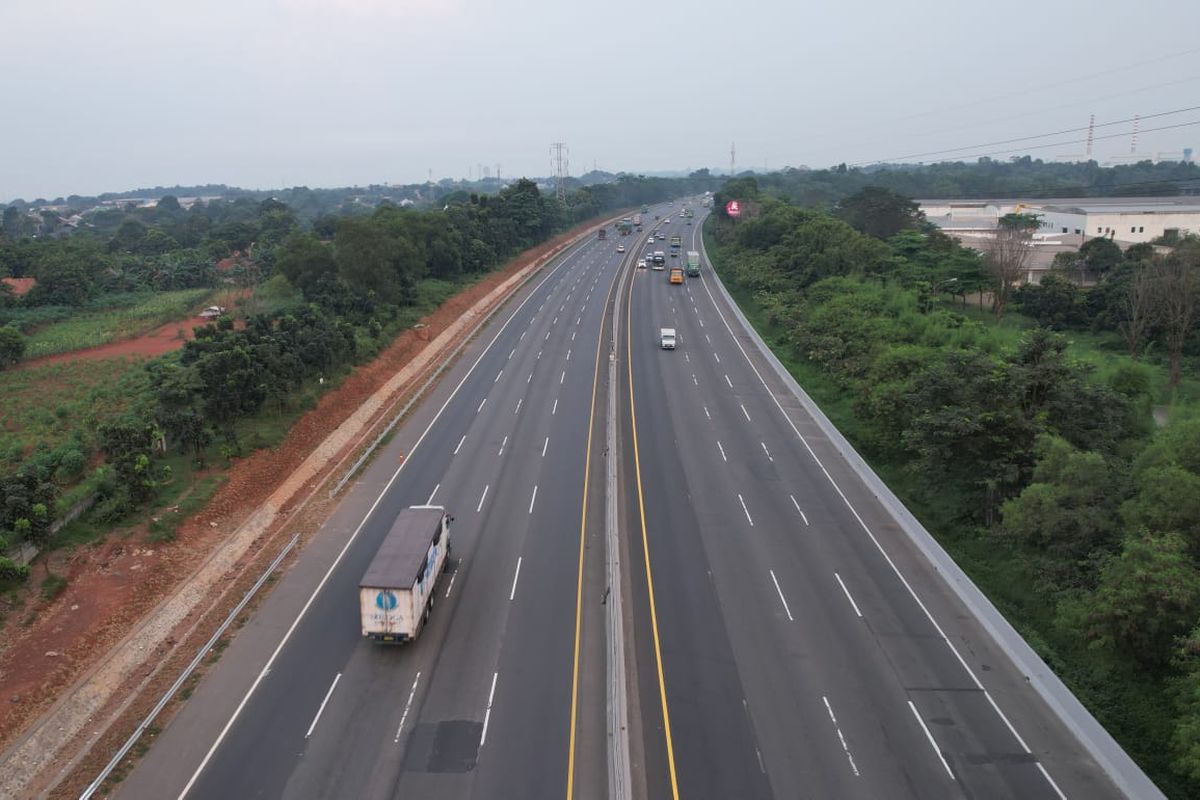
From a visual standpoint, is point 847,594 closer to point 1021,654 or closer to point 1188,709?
point 1021,654

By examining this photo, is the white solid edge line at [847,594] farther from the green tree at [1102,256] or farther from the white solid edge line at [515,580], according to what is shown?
the green tree at [1102,256]

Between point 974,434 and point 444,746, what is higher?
point 974,434

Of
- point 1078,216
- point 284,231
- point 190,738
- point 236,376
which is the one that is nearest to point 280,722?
point 190,738

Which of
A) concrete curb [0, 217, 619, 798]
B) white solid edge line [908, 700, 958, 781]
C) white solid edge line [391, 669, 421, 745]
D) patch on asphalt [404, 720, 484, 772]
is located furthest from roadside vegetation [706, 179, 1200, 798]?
concrete curb [0, 217, 619, 798]

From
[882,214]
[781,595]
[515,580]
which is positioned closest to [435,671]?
[515,580]

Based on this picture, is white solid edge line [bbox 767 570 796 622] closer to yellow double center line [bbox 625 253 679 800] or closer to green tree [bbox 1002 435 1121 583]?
yellow double center line [bbox 625 253 679 800]

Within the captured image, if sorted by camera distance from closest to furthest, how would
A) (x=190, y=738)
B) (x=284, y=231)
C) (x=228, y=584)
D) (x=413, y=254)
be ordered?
(x=190, y=738) < (x=228, y=584) < (x=413, y=254) < (x=284, y=231)

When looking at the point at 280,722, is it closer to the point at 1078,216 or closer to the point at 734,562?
the point at 734,562
